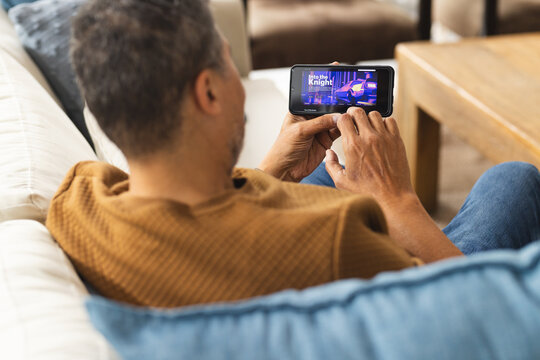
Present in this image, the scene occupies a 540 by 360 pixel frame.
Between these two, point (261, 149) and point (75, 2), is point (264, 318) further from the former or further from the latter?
point (75, 2)

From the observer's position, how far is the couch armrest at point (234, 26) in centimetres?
217

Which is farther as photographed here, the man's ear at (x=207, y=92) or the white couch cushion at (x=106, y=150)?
the white couch cushion at (x=106, y=150)

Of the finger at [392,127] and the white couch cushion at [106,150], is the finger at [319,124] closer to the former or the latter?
the finger at [392,127]

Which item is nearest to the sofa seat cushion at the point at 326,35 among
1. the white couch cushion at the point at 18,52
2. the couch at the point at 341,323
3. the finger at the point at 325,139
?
the white couch cushion at the point at 18,52

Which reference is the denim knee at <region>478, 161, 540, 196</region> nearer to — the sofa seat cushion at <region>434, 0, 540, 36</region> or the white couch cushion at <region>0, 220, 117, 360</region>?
the white couch cushion at <region>0, 220, 117, 360</region>

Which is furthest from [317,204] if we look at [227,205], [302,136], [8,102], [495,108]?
[495,108]

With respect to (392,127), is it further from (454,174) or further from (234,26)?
(454,174)

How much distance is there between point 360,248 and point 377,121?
0.40 m

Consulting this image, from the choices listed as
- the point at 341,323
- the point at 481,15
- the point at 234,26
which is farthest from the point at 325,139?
the point at 481,15

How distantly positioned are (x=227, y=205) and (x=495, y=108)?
1147mm

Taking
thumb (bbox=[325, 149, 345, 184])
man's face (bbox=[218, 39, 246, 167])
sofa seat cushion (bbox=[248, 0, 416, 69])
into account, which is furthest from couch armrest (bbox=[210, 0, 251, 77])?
man's face (bbox=[218, 39, 246, 167])

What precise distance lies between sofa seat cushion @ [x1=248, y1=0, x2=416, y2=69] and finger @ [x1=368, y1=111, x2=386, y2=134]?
1680 mm

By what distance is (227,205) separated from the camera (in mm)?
672

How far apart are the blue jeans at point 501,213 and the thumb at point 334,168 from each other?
250 millimetres
